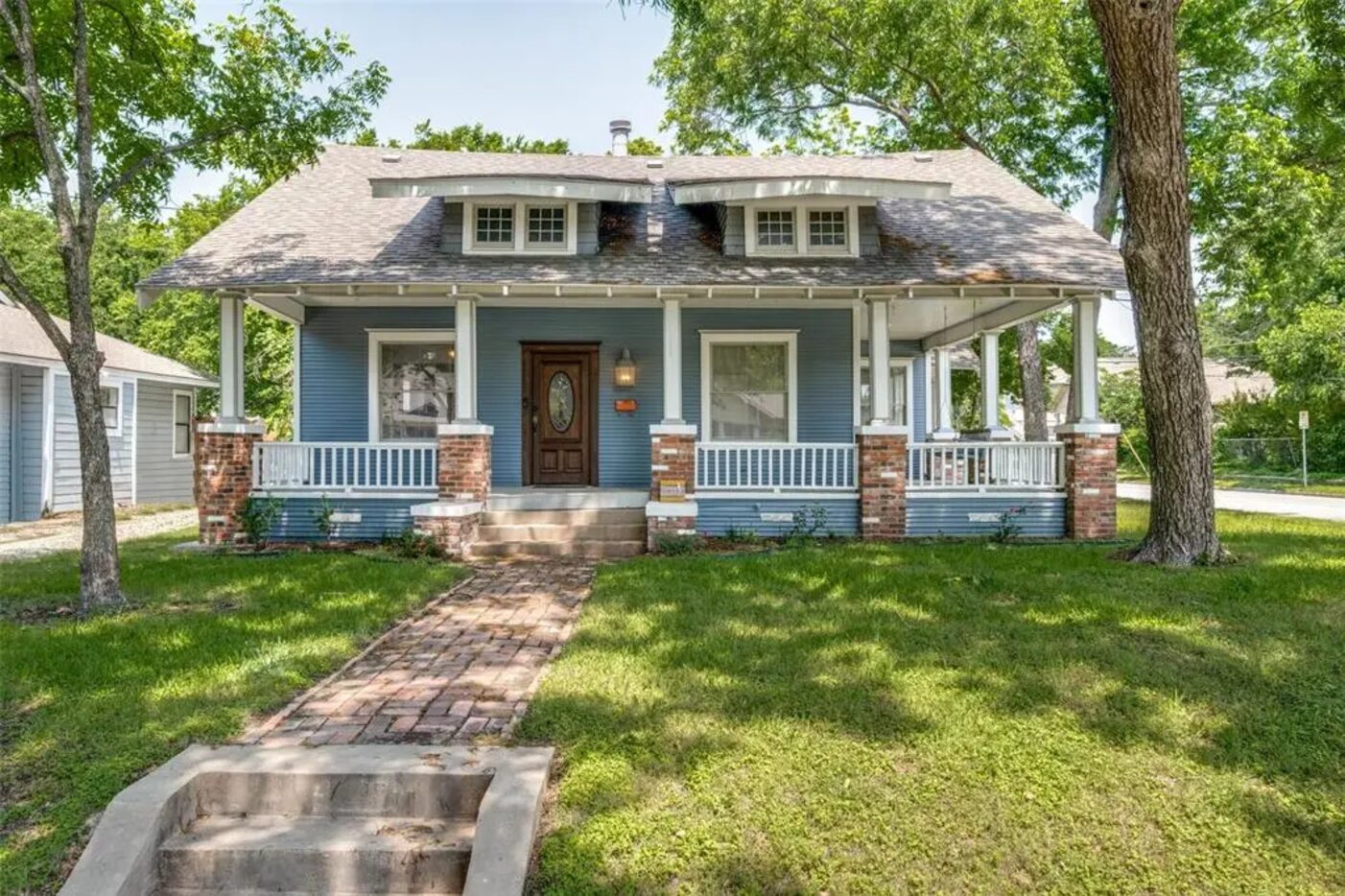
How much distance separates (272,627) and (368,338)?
6.56 m

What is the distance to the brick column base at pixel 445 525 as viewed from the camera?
894cm

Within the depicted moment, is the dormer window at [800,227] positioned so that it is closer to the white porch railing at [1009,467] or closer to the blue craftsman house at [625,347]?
the blue craftsman house at [625,347]

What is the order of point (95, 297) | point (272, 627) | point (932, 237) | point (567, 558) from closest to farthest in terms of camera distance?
point (272, 627), point (567, 558), point (932, 237), point (95, 297)

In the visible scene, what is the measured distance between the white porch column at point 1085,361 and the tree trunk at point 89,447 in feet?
33.1

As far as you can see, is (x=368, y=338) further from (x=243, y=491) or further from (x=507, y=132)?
(x=507, y=132)

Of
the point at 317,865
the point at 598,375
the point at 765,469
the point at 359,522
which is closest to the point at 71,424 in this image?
the point at 359,522

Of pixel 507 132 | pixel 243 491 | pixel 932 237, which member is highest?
pixel 507 132

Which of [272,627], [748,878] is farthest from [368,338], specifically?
[748,878]

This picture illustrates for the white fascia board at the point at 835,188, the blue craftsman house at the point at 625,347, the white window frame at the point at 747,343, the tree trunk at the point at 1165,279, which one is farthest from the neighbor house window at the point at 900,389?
the tree trunk at the point at 1165,279

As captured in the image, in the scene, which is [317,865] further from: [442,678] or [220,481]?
[220,481]

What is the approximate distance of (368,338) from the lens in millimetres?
11273

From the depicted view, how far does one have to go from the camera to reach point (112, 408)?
15453 mm

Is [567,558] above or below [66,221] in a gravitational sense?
below

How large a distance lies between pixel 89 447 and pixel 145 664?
97.5 inches
